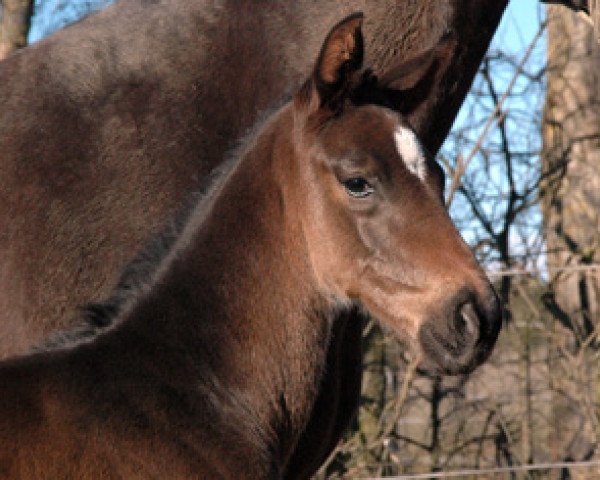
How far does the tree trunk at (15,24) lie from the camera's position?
19.9 feet

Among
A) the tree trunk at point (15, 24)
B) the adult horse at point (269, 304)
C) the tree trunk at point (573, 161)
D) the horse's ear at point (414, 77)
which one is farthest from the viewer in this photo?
the tree trunk at point (573, 161)

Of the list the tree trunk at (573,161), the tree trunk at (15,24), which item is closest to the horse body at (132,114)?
the tree trunk at (15,24)

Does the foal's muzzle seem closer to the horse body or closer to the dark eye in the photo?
the dark eye

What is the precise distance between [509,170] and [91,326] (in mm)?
6643

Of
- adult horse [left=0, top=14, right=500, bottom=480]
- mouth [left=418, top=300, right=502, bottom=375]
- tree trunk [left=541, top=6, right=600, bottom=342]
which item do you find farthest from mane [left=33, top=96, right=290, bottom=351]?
tree trunk [left=541, top=6, right=600, bottom=342]

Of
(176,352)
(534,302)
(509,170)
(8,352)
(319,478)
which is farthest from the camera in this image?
(509,170)

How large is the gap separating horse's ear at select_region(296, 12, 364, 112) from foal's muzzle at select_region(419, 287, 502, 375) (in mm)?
653

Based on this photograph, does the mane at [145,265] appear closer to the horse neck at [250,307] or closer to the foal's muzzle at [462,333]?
the horse neck at [250,307]

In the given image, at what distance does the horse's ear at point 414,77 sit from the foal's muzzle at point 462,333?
28.5 inches

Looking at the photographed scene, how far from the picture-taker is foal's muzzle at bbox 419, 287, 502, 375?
A: 278cm

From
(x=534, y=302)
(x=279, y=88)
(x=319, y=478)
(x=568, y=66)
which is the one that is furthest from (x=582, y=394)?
(x=279, y=88)

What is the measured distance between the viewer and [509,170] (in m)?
9.25

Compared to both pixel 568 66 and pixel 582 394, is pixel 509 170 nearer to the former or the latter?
pixel 568 66

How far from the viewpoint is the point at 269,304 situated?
10.2 ft
